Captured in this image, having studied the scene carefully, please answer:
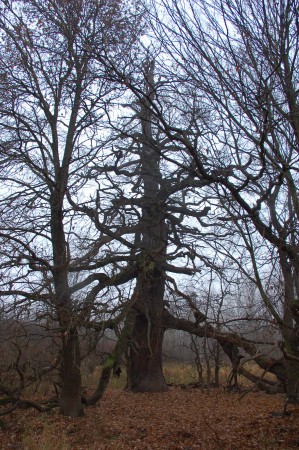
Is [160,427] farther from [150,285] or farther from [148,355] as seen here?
[148,355]

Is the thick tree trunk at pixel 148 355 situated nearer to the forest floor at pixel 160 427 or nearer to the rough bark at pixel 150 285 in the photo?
the rough bark at pixel 150 285

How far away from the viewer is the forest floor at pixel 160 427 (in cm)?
725

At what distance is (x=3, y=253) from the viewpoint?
871 centimetres

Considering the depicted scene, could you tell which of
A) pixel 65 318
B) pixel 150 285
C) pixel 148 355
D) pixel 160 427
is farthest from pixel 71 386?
pixel 148 355

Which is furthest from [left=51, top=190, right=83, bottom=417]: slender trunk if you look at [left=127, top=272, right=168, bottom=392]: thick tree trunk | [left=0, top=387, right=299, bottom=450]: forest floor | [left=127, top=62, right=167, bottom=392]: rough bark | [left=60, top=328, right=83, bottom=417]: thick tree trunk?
[left=127, top=272, right=168, bottom=392]: thick tree trunk

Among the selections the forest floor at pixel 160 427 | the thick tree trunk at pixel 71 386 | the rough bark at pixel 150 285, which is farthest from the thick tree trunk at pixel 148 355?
the thick tree trunk at pixel 71 386

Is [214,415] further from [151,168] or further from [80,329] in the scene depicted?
[151,168]

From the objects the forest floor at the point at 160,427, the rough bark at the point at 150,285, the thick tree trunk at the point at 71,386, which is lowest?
the forest floor at the point at 160,427

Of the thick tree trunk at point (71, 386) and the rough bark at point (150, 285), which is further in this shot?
the rough bark at point (150, 285)

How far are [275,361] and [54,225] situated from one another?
6585mm

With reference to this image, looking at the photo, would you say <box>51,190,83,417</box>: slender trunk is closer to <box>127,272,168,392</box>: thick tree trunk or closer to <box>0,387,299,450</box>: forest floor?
<box>0,387,299,450</box>: forest floor

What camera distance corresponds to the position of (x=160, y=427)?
30.0 ft

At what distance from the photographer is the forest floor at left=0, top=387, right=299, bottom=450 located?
7254 millimetres

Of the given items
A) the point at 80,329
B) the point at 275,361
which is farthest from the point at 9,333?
the point at 275,361
